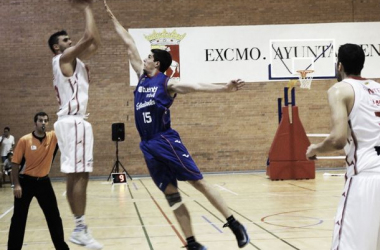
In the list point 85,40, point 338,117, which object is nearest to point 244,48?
point 85,40

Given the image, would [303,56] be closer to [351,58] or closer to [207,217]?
[207,217]

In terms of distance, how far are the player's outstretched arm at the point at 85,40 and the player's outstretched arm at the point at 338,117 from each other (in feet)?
7.45

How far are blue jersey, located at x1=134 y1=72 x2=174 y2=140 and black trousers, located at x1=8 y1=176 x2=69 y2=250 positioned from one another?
4.87 ft

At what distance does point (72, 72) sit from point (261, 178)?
12601 millimetres

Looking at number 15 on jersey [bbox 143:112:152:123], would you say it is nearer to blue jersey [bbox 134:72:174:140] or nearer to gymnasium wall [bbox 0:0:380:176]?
blue jersey [bbox 134:72:174:140]

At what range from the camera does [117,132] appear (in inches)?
701

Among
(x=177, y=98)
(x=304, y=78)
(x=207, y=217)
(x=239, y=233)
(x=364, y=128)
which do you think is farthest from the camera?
(x=177, y=98)

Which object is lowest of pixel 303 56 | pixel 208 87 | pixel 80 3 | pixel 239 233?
pixel 239 233

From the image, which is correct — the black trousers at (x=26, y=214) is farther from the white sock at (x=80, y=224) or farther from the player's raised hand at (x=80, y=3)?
the player's raised hand at (x=80, y=3)

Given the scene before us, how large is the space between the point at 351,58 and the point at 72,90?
2.58 m

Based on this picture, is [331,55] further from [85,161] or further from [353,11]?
[85,161]

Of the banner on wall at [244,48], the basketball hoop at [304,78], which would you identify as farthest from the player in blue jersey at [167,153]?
the banner on wall at [244,48]

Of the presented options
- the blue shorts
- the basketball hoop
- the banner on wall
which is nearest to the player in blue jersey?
the blue shorts

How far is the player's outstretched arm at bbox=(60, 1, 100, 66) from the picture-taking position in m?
4.84
